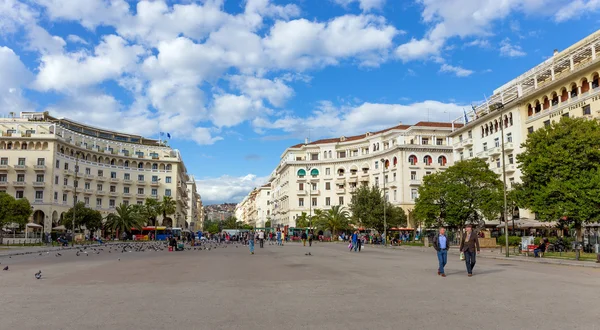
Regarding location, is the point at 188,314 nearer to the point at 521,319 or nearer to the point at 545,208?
the point at 521,319

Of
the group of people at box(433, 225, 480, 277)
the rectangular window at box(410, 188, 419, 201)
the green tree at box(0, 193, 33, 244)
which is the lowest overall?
the group of people at box(433, 225, 480, 277)

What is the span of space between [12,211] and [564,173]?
50546 mm

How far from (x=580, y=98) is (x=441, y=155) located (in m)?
36.9

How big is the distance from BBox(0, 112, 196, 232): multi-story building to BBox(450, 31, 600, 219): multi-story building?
53356 mm

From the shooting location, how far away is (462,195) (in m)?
45.5

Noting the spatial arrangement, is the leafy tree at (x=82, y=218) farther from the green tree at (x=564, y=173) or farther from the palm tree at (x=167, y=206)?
the green tree at (x=564, y=173)

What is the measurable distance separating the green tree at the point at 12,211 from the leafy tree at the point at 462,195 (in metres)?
41.9

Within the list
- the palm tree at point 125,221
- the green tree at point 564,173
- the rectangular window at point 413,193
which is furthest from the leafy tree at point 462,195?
the palm tree at point 125,221

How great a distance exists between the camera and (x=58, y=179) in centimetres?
7681

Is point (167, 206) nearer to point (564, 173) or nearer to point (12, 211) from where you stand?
point (12, 211)

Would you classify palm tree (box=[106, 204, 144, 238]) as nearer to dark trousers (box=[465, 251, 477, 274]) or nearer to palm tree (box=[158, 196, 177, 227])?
palm tree (box=[158, 196, 177, 227])

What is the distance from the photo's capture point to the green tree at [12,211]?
46650 millimetres

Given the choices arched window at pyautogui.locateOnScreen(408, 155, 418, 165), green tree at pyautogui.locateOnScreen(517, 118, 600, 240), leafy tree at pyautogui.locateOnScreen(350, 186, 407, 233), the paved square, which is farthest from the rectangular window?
the paved square

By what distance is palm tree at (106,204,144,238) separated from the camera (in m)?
74.4
